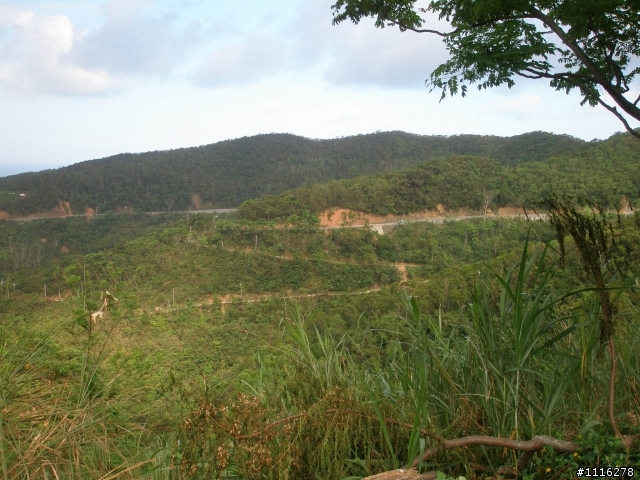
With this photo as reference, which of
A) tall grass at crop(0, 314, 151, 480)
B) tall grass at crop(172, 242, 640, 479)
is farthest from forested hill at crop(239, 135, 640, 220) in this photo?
tall grass at crop(0, 314, 151, 480)

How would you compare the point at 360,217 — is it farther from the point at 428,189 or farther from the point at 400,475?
the point at 400,475

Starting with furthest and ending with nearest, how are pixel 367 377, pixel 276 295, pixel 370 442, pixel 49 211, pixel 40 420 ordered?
pixel 49 211
pixel 276 295
pixel 367 377
pixel 40 420
pixel 370 442

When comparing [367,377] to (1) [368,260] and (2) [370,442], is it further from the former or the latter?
(1) [368,260]

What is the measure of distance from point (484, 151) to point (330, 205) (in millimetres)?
16416

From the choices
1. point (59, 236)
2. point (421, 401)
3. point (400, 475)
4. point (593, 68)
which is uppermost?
point (593, 68)

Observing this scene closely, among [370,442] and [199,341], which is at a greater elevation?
[370,442]

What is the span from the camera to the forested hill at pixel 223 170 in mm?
40594

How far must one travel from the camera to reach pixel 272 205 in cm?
2961

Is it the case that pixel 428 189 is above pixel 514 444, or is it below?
above

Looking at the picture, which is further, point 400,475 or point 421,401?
point 421,401

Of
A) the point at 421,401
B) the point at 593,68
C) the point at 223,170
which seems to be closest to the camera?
the point at 421,401

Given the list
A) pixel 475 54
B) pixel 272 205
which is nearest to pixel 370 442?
pixel 475 54

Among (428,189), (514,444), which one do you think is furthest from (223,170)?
(514,444)

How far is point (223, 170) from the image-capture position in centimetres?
5038
